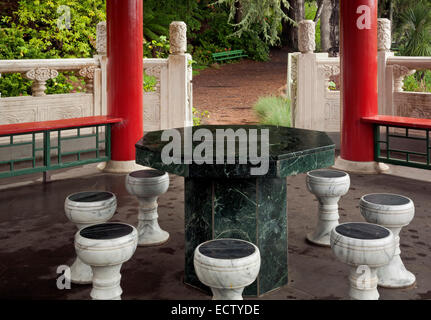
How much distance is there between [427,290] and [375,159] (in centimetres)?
396

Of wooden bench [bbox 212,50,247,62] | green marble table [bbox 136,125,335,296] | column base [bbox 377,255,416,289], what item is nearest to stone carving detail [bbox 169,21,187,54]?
green marble table [bbox 136,125,335,296]

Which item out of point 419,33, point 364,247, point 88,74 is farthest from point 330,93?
point 419,33

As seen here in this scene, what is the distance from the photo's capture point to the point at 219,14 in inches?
915

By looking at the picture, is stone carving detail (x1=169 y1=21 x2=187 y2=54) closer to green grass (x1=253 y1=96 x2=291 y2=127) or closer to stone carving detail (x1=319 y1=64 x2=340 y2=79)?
stone carving detail (x1=319 y1=64 x2=340 y2=79)

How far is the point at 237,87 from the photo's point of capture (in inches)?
735

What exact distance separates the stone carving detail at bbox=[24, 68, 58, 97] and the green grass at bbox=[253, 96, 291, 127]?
438cm

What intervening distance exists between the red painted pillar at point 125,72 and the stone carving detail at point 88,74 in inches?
46.1

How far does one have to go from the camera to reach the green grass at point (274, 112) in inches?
424

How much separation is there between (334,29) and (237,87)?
15.2 feet

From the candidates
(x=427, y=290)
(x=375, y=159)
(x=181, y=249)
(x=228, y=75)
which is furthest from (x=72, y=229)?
(x=228, y=75)

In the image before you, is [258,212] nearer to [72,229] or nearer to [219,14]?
[72,229]

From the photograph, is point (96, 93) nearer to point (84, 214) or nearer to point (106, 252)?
point (84, 214)

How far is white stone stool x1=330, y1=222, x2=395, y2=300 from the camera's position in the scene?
10.8 feet

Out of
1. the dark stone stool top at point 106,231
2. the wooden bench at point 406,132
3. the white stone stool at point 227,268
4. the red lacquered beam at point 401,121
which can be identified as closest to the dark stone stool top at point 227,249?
the white stone stool at point 227,268
